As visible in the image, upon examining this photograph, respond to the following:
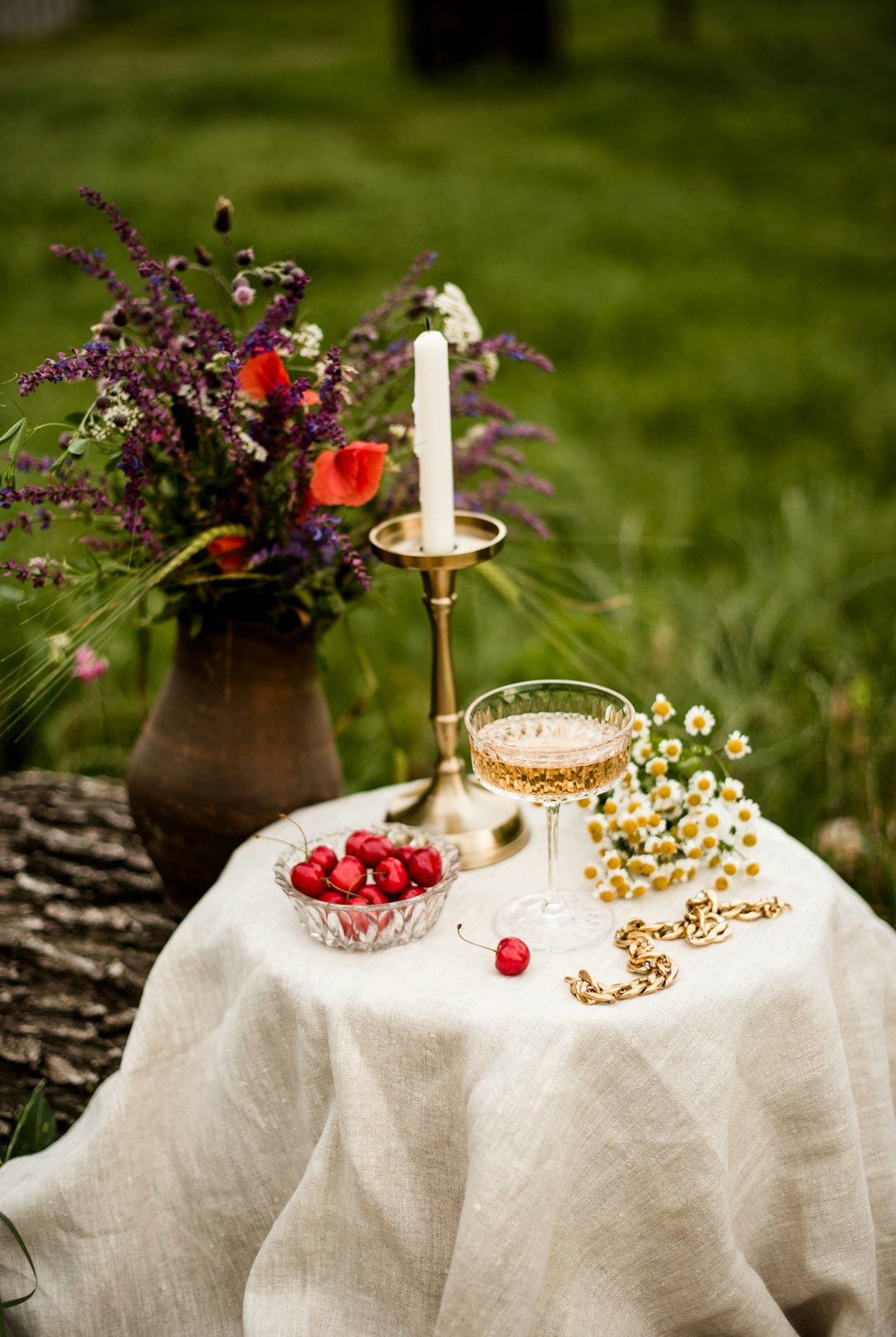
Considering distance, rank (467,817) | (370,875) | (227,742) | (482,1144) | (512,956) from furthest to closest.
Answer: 1. (227,742)
2. (467,817)
3. (370,875)
4. (512,956)
5. (482,1144)

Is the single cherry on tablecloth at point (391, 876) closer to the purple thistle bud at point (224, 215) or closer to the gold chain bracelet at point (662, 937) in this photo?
the gold chain bracelet at point (662, 937)

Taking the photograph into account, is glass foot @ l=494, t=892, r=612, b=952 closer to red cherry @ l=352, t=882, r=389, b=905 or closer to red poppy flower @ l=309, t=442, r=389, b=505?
red cherry @ l=352, t=882, r=389, b=905

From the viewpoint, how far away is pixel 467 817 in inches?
73.5

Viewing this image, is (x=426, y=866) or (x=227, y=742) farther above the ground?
(x=227, y=742)

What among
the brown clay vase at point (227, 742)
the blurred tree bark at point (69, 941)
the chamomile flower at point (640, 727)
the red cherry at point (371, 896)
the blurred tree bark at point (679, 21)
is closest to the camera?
the red cherry at point (371, 896)

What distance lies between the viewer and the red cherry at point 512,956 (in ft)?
5.08

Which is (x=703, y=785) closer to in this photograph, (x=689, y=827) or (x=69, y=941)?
(x=689, y=827)

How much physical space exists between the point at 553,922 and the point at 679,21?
11.5 meters

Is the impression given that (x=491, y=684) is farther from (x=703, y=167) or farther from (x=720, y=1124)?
(x=703, y=167)

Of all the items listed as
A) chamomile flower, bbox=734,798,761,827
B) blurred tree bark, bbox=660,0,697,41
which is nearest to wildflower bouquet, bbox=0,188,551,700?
chamomile flower, bbox=734,798,761,827

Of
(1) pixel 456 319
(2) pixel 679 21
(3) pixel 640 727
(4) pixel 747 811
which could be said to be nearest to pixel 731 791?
(4) pixel 747 811

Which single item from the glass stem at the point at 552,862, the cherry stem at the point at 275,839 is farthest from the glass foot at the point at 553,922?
the cherry stem at the point at 275,839

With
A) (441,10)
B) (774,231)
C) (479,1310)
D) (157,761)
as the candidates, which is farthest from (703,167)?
(479,1310)

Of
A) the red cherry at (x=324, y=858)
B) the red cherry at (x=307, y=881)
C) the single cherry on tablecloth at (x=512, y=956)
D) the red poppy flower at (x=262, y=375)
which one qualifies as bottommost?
the single cherry on tablecloth at (x=512, y=956)
